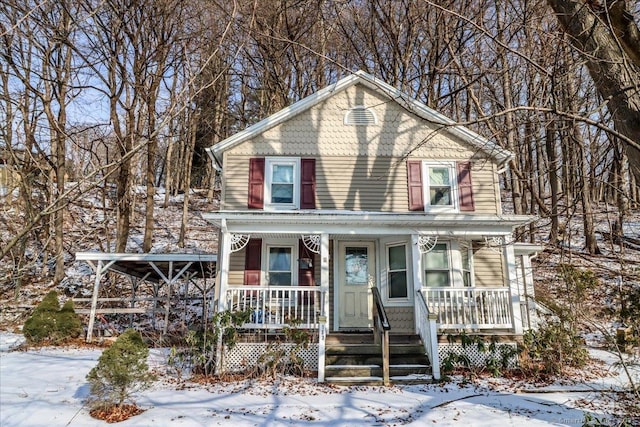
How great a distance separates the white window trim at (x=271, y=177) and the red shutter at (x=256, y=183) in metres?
0.11

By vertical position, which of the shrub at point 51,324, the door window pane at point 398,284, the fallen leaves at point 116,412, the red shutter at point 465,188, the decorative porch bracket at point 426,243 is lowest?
the fallen leaves at point 116,412

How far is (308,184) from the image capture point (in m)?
11.2

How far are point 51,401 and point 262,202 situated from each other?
6117 mm

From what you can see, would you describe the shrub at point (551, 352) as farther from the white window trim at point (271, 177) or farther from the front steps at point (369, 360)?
the white window trim at point (271, 177)

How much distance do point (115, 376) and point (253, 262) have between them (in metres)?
4.69

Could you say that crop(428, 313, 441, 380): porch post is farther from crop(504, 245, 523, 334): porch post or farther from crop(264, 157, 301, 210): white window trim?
crop(264, 157, 301, 210): white window trim

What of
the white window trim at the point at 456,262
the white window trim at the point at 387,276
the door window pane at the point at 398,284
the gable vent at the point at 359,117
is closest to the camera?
the white window trim at the point at 387,276

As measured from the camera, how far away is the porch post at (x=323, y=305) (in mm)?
8131

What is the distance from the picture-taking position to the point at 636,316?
839 cm

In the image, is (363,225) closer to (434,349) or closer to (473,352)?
(434,349)

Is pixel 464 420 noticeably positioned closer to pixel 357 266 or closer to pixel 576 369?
pixel 576 369

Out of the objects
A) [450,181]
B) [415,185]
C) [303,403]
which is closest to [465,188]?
[450,181]

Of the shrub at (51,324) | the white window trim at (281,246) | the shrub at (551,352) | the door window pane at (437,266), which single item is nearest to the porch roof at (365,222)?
the door window pane at (437,266)

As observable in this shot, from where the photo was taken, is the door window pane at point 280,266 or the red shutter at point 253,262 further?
the door window pane at point 280,266
